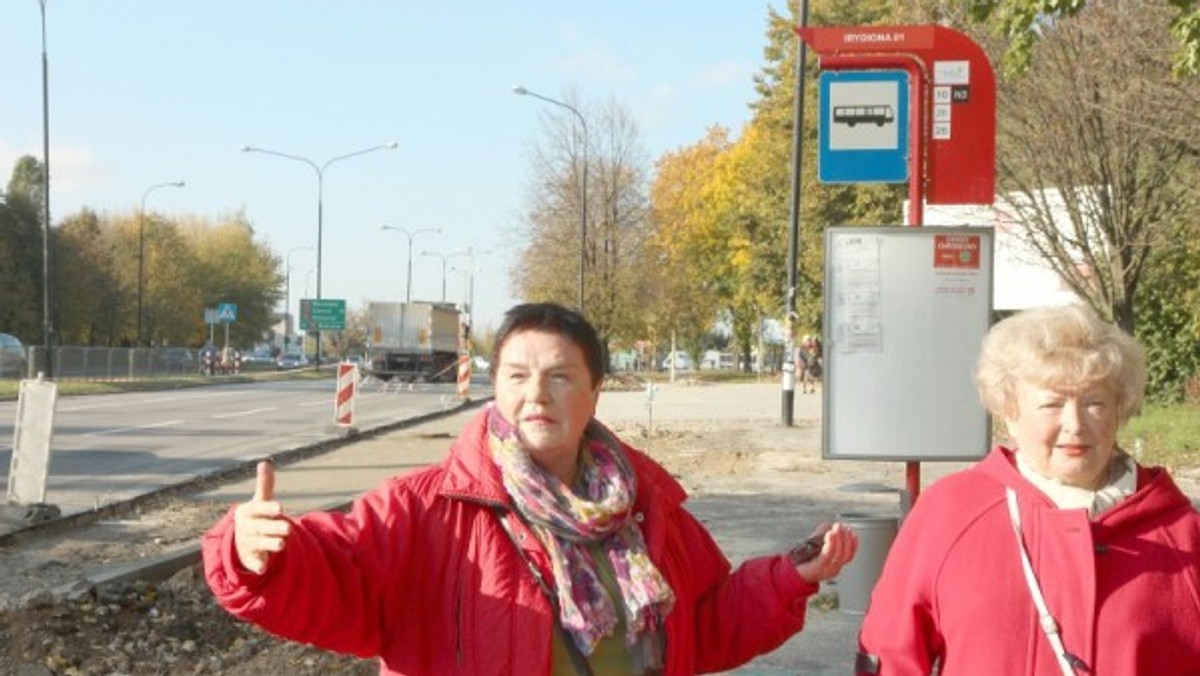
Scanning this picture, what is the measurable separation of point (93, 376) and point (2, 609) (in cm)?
4884

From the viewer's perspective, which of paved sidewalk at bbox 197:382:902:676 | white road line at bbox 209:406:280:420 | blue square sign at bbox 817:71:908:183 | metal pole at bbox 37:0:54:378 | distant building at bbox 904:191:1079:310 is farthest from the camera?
metal pole at bbox 37:0:54:378

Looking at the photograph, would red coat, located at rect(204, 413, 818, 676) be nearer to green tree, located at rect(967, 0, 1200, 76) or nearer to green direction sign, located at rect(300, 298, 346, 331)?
green tree, located at rect(967, 0, 1200, 76)

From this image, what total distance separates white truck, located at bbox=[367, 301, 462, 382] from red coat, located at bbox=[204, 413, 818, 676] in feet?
192

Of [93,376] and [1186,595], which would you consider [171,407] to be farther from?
[1186,595]

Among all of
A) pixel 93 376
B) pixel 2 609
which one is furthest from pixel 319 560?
pixel 93 376

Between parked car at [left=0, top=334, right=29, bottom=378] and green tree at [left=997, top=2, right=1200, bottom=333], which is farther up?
green tree at [left=997, top=2, right=1200, bottom=333]

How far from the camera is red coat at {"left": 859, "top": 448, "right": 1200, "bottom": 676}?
9.12 ft

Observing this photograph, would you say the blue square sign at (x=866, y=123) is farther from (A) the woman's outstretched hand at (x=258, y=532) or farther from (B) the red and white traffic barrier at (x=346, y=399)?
(B) the red and white traffic barrier at (x=346, y=399)

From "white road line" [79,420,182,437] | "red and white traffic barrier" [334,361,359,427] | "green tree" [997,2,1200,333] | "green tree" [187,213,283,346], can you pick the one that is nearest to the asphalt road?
"white road line" [79,420,182,437]

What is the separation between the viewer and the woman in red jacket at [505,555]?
2.79 m

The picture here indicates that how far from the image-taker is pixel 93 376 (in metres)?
53.8

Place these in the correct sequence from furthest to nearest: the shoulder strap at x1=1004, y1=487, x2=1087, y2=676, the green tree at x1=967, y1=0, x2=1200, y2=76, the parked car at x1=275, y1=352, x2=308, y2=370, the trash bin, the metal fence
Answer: the parked car at x1=275, y1=352, x2=308, y2=370 < the metal fence < the green tree at x1=967, y1=0, x2=1200, y2=76 < the trash bin < the shoulder strap at x1=1004, y1=487, x2=1087, y2=676

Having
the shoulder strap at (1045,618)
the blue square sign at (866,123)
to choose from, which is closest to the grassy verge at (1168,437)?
the blue square sign at (866,123)

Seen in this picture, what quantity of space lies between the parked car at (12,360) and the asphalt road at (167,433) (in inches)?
341
